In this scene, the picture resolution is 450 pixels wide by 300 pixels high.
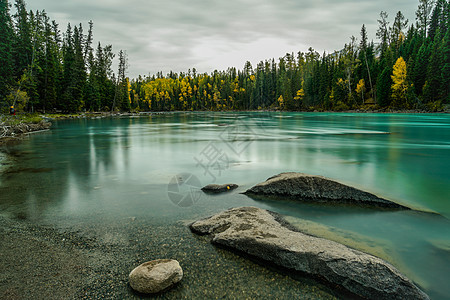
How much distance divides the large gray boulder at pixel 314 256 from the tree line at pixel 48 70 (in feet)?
141

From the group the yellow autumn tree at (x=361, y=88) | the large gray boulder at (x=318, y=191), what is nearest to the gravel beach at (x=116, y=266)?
the large gray boulder at (x=318, y=191)

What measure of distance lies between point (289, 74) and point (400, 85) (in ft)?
196

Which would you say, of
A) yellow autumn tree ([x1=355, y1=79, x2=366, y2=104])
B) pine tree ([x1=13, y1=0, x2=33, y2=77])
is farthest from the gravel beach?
yellow autumn tree ([x1=355, y1=79, x2=366, y2=104])

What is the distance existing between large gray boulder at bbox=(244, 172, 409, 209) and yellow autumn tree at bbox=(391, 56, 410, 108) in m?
68.2

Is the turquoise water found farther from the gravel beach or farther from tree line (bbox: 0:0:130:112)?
tree line (bbox: 0:0:130:112)

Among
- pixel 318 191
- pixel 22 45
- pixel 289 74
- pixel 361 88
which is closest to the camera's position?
pixel 318 191

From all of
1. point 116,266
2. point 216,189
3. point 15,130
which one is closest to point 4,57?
point 15,130

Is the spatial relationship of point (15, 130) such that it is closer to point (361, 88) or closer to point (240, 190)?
point (240, 190)

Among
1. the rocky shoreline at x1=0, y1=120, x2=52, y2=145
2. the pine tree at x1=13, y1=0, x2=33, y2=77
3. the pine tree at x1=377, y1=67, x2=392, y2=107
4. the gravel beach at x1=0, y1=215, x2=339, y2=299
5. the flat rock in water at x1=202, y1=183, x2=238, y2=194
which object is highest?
the pine tree at x1=13, y1=0, x2=33, y2=77

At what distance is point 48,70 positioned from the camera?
51250 mm

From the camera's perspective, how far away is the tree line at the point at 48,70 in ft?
125

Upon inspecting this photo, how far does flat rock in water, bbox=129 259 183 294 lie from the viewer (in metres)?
3.41

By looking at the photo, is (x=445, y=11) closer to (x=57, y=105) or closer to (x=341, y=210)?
(x=341, y=210)

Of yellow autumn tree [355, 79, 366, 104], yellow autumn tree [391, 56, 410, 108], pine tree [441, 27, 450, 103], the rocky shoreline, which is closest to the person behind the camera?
the rocky shoreline
